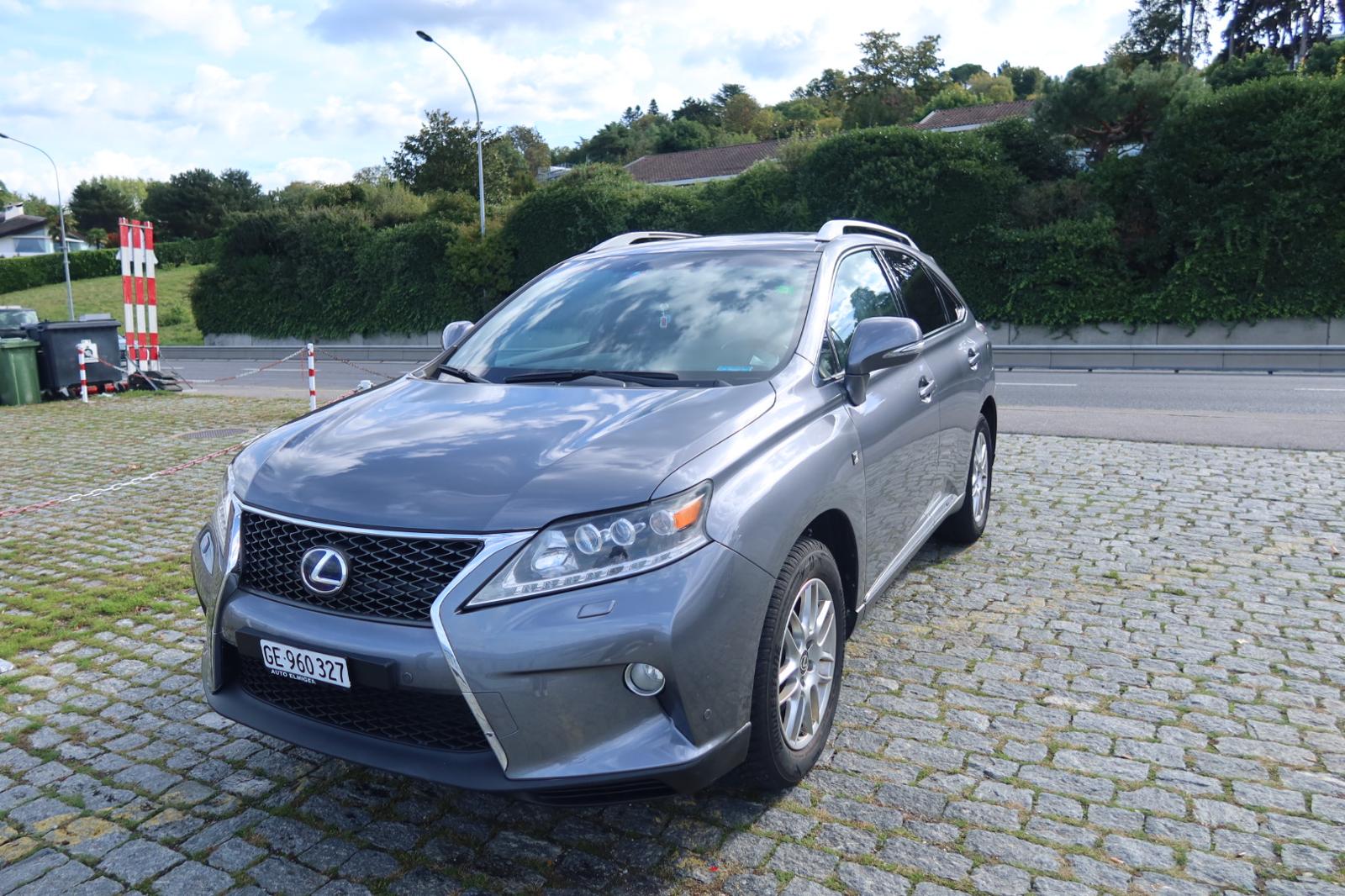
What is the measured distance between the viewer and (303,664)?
2.79 metres

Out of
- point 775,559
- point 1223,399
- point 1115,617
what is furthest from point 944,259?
point 775,559

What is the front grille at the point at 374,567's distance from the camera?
2.66 m

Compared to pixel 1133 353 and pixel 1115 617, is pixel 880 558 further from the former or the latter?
pixel 1133 353

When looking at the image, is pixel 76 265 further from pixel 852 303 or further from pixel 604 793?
pixel 604 793

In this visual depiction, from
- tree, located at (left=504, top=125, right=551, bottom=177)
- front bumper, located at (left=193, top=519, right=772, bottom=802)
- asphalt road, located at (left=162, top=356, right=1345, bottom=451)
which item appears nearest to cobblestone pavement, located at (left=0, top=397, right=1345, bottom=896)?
front bumper, located at (left=193, top=519, right=772, bottom=802)

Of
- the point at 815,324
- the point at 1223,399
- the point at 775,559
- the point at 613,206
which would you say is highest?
the point at 613,206

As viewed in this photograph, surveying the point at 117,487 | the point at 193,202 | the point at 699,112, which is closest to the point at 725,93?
the point at 699,112

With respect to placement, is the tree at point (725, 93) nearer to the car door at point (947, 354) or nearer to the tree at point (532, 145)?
the tree at point (532, 145)

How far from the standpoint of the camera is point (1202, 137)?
873 inches

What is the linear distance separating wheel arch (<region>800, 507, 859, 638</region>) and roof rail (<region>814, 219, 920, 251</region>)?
1509 millimetres

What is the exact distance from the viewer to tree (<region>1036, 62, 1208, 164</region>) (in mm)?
23641

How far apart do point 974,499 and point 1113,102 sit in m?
21.7

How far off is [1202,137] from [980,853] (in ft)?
77.0

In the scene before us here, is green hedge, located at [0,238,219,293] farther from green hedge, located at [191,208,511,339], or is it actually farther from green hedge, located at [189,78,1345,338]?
green hedge, located at [189,78,1345,338]
